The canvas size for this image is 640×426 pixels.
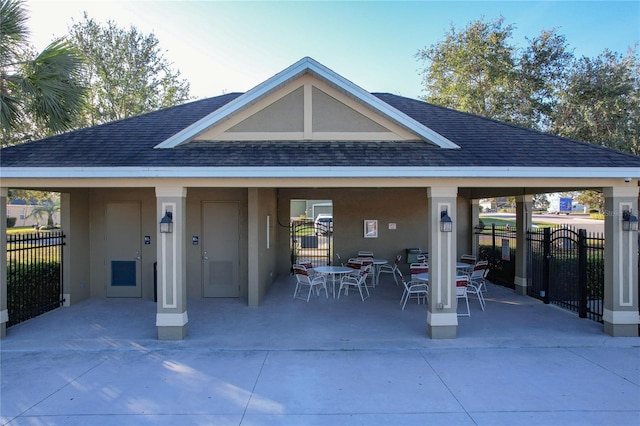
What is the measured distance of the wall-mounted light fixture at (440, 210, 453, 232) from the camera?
6559 millimetres

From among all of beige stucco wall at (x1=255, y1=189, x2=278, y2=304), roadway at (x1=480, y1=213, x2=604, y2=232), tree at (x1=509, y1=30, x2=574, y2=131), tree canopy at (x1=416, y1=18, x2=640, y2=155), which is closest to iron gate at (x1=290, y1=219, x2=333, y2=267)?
beige stucco wall at (x1=255, y1=189, x2=278, y2=304)

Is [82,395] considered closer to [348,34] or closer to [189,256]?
[189,256]

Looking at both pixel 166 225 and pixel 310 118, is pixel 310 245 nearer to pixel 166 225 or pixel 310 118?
pixel 310 118

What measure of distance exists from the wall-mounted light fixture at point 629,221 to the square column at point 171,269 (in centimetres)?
753

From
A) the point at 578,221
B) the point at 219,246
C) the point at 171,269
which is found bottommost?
the point at 578,221

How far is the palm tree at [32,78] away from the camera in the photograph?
24.3ft

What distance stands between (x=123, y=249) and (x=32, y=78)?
409 cm

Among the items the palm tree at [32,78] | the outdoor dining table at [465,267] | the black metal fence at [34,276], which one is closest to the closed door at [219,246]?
the black metal fence at [34,276]

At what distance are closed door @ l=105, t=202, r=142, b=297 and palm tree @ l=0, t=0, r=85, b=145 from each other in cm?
231

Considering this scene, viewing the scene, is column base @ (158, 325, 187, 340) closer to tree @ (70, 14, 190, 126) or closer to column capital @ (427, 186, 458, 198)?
column capital @ (427, 186, 458, 198)

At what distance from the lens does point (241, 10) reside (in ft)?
37.9

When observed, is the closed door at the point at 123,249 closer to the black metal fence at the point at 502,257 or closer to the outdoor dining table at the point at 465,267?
the outdoor dining table at the point at 465,267

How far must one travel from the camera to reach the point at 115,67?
68.6 feet

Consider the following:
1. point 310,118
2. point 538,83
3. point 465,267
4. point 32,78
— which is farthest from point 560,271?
point 538,83
